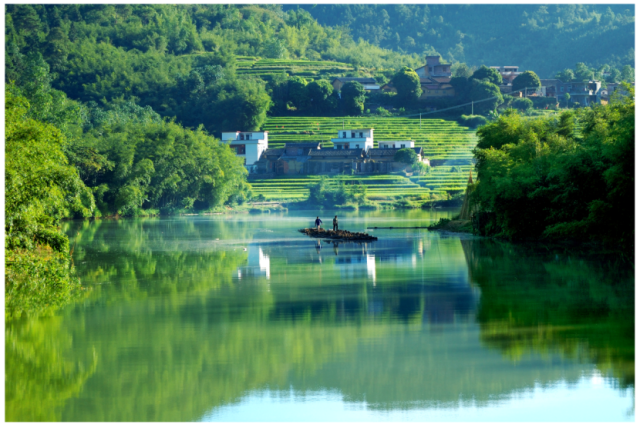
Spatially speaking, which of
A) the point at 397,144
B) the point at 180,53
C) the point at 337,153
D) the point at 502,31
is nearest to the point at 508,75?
the point at 397,144

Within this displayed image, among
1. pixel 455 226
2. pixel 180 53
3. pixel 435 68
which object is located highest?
pixel 180 53

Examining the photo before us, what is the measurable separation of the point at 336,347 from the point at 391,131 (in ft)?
229

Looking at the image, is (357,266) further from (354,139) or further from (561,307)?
(354,139)

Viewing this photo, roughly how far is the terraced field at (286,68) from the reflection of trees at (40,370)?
86.1 meters

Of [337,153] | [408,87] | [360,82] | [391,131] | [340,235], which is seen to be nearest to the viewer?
[340,235]

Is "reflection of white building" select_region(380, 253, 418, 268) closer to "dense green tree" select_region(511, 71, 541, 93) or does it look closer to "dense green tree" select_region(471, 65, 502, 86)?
"dense green tree" select_region(471, 65, 502, 86)

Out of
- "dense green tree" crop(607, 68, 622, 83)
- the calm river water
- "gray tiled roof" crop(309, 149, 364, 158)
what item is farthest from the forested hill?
the calm river water

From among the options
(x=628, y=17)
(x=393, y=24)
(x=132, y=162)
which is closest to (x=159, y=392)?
(x=132, y=162)

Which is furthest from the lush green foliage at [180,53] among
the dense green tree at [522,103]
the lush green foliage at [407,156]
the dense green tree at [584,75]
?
the dense green tree at [584,75]

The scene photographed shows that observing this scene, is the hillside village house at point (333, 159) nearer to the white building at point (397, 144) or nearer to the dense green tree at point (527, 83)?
the white building at point (397, 144)

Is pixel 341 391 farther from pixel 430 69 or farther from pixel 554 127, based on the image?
pixel 430 69

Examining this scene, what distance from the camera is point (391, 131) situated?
79.0 m

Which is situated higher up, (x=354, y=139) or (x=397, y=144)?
(x=354, y=139)

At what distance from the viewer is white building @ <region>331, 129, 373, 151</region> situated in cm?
7256
